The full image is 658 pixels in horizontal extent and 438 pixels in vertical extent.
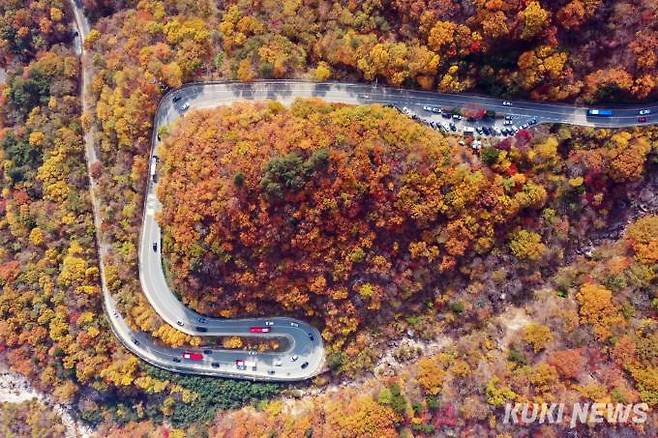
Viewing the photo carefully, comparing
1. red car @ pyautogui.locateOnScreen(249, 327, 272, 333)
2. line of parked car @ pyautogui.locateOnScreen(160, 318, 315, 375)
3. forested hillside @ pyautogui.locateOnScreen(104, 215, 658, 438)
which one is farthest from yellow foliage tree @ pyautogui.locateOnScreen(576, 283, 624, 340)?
red car @ pyautogui.locateOnScreen(249, 327, 272, 333)

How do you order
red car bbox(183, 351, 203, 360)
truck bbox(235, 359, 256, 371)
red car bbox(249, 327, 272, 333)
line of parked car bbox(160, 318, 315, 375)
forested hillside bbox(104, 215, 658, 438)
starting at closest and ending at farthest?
forested hillside bbox(104, 215, 658, 438)
red car bbox(249, 327, 272, 333)
line of parked car bbox(160, 318, 315, 375)
truck bbox(235, 359, 256, 371)
red car bbox(183, 351, 203, 360)

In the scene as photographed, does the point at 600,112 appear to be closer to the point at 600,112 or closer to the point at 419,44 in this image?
the point at 600,112

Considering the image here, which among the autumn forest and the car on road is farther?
the car on road

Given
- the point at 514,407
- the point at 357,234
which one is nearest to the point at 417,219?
the point at 357,234

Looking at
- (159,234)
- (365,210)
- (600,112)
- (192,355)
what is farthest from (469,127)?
(192,355)

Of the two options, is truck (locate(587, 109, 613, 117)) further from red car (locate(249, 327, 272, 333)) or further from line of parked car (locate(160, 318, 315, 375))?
red car (locate(249, 327, 272, 333))

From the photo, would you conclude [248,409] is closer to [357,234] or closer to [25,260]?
[357,234]

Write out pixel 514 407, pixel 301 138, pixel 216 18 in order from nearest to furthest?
1. pixel 301 138
2. pixel 514 407
3. pixel 216 18

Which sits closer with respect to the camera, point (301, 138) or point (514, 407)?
point (301, 138)
